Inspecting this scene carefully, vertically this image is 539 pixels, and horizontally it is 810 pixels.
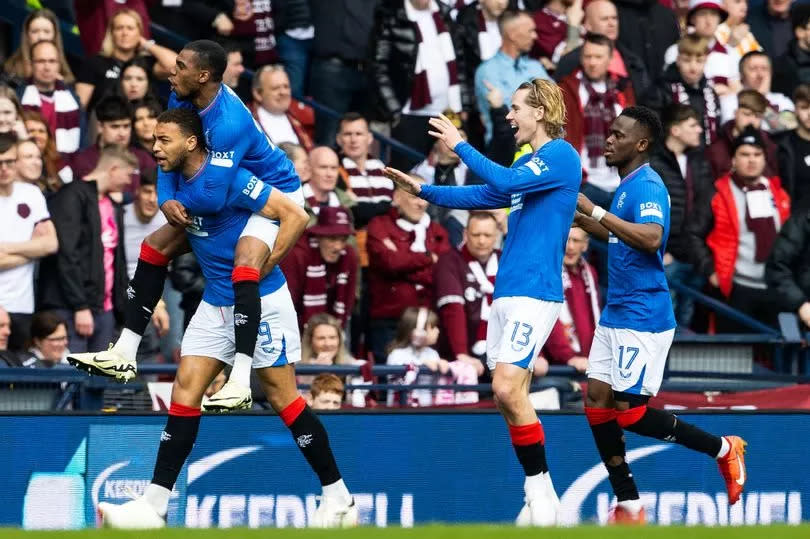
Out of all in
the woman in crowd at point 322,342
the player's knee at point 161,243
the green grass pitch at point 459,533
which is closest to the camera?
the green grass pitch at point 459,533

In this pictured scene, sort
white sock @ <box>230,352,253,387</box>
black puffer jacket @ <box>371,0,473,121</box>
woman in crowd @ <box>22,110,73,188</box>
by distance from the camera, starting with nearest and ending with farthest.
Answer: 1. white sock @ <box>230,352,253,387</box>
2. woman in crowd @ <box>22,110,73,188</box>
3. black puffer jacket @ <box>371,0,473,121</box>

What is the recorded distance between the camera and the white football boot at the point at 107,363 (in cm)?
985

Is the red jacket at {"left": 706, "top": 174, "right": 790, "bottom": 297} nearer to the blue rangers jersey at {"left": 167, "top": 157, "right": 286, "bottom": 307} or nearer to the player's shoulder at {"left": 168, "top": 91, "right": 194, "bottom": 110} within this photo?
the blue rangers jersey at {"left": 167, "top": 157, "right": 286, "bottom": 307}

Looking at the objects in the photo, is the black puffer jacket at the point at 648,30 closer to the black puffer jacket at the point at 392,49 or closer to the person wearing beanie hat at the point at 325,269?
the black puffer jacket at the point at 392,49

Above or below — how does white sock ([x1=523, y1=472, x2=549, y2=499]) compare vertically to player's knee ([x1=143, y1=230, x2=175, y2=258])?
below

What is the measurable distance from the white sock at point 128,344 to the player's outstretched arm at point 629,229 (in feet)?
8.58

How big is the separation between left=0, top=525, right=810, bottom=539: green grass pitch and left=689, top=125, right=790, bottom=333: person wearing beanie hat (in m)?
6.52

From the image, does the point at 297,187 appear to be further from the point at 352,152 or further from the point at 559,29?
the point at 559,29

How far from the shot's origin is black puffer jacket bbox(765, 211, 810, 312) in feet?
48.0

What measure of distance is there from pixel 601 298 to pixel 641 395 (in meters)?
4.59

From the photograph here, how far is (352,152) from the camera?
14656 mm

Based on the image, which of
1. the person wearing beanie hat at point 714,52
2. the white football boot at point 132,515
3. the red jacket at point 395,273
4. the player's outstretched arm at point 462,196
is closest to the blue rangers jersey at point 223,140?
the player's outstretched arm at point 462,196

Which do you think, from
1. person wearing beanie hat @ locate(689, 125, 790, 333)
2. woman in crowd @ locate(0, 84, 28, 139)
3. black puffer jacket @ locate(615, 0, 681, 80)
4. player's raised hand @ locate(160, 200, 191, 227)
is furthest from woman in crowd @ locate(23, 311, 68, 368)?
black puffer jacket @ locate(615, 0, 681, 80)

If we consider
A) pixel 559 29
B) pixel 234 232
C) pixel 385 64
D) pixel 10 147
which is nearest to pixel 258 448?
pixel 234 232
